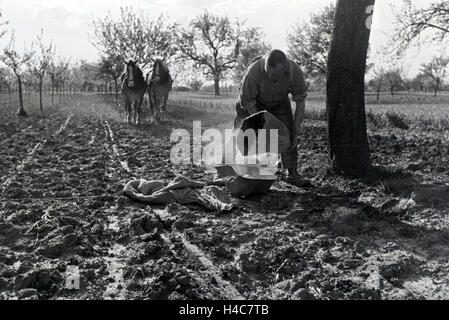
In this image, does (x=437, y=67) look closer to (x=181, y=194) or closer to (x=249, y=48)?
(x=249, y=48)

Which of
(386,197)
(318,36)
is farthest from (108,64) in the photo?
(386,197)

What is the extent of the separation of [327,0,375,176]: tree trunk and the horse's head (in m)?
10.3

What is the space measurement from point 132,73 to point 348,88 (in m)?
10.6

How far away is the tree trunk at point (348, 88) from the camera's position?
632 centimetres

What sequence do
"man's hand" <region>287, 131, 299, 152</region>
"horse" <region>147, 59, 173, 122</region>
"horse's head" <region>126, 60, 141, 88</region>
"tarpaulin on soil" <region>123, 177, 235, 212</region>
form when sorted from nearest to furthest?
A: "tarpaulin on soil" <region>123, 177, 235, 212</region> < "man's hand" <region>287, 131, 299, 152</region> < "horse's head" <region>126, 60, 141, 88</region> < "horse" <region>147, 59, 173, 122</region>

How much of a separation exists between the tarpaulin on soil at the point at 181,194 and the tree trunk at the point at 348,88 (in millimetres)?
1831

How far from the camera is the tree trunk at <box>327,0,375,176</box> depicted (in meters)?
6.32

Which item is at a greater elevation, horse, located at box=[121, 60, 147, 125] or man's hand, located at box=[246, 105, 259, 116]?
horse, located at box=[121, 60, 147, 125]

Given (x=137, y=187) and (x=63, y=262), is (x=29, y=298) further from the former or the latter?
(x=137, y=187)

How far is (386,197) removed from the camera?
5.46 meters

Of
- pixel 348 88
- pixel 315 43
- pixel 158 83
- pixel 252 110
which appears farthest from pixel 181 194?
pixel 315 43

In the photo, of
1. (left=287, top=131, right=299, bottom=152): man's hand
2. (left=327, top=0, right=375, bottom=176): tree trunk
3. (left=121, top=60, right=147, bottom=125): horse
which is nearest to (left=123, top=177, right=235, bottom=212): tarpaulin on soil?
(left=287, top=131, right=299, bottom=152): man's hand

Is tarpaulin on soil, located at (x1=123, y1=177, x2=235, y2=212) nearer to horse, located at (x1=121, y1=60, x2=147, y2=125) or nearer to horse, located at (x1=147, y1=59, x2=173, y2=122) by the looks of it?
horse, located at (x1=121, y1=60, x2=147, y2=125)
